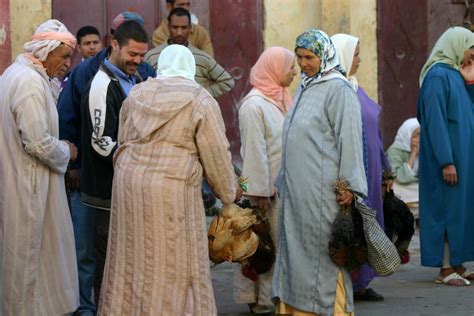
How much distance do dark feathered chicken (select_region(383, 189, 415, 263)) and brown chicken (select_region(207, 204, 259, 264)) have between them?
Answer: 6.13 feet

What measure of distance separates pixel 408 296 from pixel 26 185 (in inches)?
125

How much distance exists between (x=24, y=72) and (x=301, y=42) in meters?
1.67

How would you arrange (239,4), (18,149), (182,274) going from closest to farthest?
(182,274)
(18,149)
(239,4)

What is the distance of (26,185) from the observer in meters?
7.47

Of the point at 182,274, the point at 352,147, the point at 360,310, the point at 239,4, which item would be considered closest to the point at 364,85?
the point at 239,4

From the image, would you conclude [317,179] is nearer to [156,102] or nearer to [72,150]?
[156,102]

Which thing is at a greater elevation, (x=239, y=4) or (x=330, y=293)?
(x=239, y=4)

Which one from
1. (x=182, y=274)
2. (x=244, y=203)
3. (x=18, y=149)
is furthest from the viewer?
(x=244, y=203)

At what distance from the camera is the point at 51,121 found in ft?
24.8

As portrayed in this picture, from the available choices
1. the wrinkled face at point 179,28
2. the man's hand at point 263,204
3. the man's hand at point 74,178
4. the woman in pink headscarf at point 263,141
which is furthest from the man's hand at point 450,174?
the man's hand at point 74,178

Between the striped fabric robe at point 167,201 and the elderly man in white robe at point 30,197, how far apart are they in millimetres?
716

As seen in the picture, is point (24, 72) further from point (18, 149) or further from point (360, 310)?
point (360, 310)

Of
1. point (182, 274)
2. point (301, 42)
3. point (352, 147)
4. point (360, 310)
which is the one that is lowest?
point (360, 310)

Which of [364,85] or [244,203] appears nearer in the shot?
[244,203]
